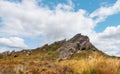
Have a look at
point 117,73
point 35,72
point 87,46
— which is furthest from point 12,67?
point 87,46

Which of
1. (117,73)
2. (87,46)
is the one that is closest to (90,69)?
(117,73)

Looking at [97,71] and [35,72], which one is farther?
[35,72]

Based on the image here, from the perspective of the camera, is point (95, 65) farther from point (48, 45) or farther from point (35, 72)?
point (48, 45)

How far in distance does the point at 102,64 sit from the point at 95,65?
0.35 meters

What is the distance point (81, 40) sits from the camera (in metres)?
73.2

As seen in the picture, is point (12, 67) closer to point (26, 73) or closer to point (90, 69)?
point (26, 73)

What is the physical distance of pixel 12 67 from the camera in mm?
16375

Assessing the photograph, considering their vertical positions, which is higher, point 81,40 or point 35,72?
point 81,40

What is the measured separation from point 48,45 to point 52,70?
88.7m

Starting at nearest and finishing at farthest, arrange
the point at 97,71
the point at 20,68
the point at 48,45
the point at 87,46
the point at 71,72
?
the point at 97,71 < the point at 71,72 < the point at 20,68 < the point at 87,46 < the point at 48,45

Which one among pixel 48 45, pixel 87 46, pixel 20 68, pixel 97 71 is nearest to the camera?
pixel 97 71

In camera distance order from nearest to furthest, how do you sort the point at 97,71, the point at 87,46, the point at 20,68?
1. the point at 97,71
2. the point at 20,68
3. the point at 87,46

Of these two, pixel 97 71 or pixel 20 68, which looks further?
pixel 20 68

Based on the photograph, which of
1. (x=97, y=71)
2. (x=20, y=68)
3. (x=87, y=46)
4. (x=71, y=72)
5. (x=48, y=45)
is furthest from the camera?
(x=48, y=45)
